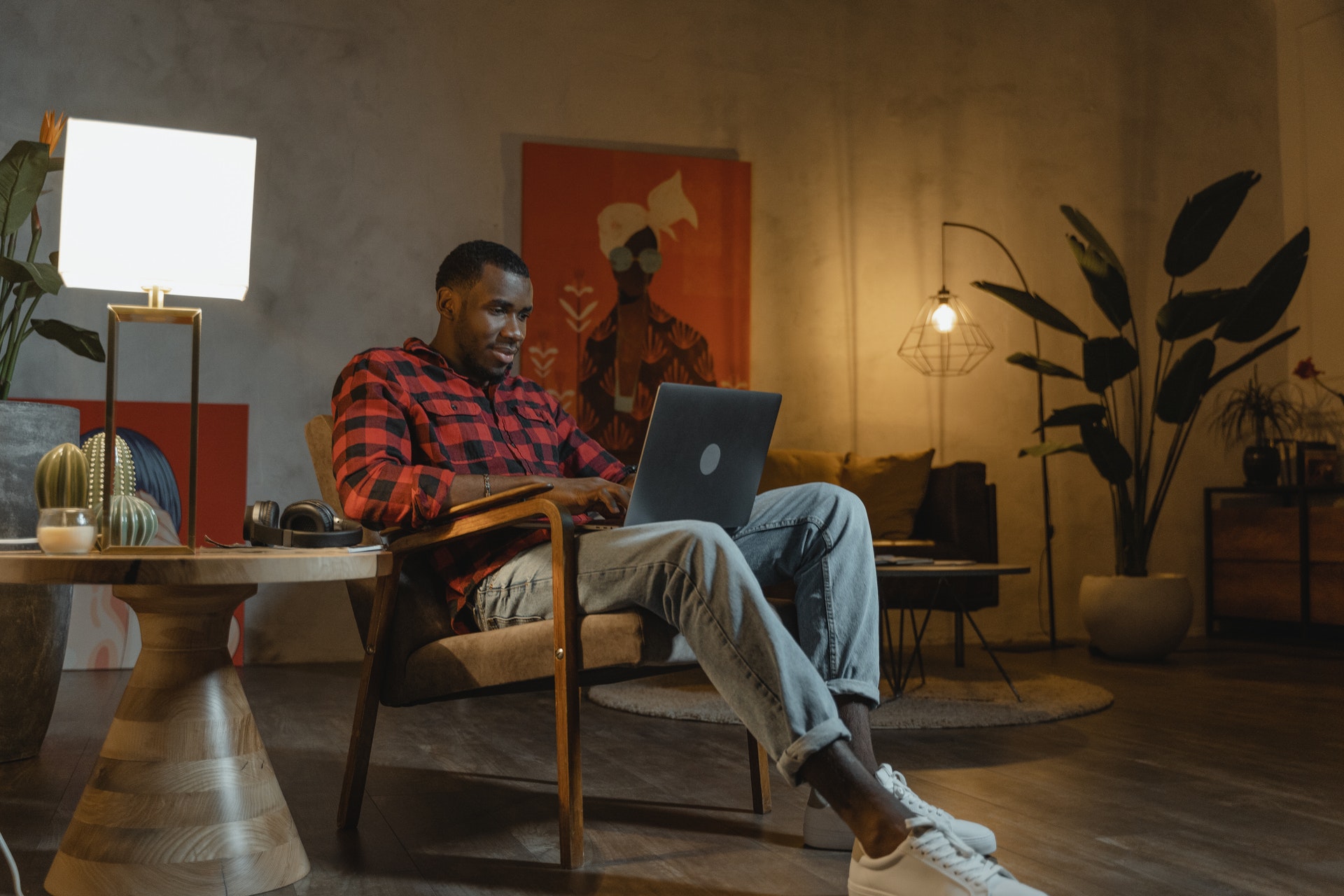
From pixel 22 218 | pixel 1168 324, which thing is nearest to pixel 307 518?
pixel 22 218

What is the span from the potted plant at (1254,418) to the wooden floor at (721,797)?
7.04ft

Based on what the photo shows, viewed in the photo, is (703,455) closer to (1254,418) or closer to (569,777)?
(569,777)

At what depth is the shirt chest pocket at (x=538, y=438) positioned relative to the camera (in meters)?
2.24

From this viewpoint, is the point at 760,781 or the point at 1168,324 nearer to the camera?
the point at 760,781

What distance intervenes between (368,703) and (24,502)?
1095 mm

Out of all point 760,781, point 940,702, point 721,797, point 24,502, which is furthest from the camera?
point 940,702

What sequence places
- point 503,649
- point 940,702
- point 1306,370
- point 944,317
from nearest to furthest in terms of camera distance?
point 503,649
point 940,702
point 944,317
point 1306,370

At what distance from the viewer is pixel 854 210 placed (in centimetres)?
511

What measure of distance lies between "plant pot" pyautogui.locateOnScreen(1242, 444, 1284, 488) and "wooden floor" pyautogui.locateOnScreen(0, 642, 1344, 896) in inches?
77.7

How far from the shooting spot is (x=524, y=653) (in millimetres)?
A: 1774

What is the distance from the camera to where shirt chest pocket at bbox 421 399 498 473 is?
2.08 m

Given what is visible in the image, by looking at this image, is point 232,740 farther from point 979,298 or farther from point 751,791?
point 979,298

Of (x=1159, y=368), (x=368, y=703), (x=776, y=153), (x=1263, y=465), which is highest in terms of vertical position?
(x=776, y=153)

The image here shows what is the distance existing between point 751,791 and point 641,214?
3.04m
